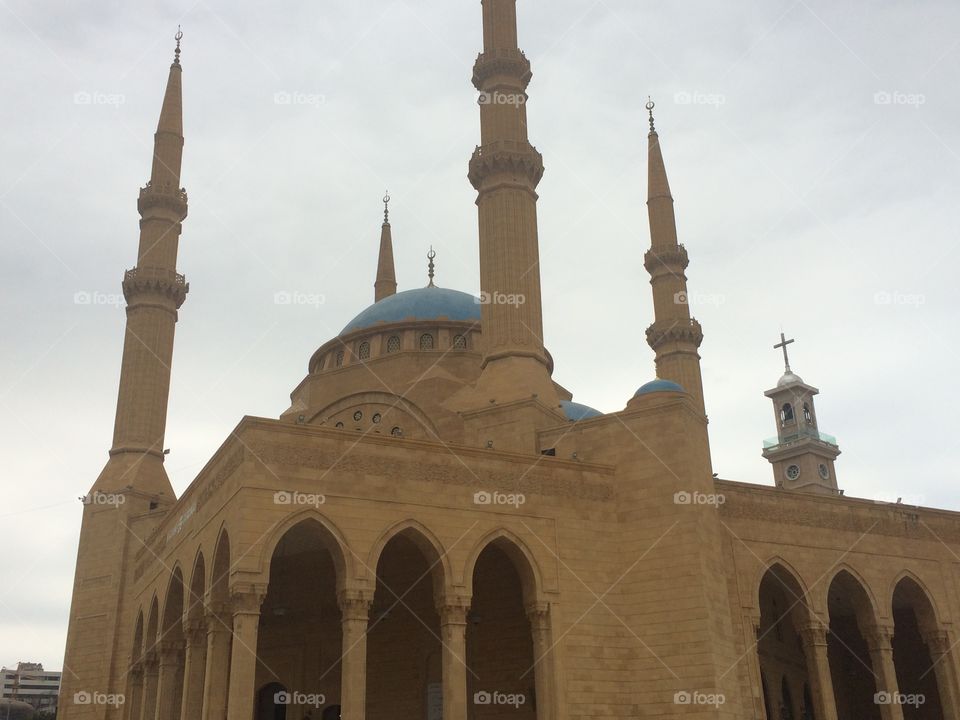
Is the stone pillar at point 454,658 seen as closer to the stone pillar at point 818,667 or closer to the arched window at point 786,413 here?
the stone pillar at point 818,667

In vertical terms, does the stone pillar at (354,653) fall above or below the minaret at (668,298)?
below

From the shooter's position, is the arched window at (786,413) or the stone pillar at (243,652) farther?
the arched window at (786,413)

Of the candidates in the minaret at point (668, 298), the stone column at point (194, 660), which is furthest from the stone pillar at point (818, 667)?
the stone column at point (194, 660)

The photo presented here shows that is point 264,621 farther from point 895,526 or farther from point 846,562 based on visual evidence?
point 895,526

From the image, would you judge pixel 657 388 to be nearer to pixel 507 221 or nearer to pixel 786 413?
pixel 507 221

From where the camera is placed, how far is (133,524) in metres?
25.0

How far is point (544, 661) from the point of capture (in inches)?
649

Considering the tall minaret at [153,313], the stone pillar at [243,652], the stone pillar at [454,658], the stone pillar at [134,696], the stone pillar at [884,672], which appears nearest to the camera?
the stone pillar at [243,652]

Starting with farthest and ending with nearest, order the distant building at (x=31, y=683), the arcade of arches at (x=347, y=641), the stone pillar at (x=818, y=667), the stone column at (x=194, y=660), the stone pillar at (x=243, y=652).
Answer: the distant building at (x=31, y=683) < the stone pillar at (x=818, y=667) < the stone column at (x=194, y=660) < the arcade of arches at (x=347, y=641) < the stone pillar at (x=243, y=652)

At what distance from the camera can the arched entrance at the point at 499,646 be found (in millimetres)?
18500

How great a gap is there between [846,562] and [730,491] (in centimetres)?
314

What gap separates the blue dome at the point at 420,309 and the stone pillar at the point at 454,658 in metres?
12.8

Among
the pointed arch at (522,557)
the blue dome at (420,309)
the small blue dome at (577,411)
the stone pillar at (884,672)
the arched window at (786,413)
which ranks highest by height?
the arched window at (786,413)

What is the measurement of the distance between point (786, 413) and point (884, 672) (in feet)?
101
